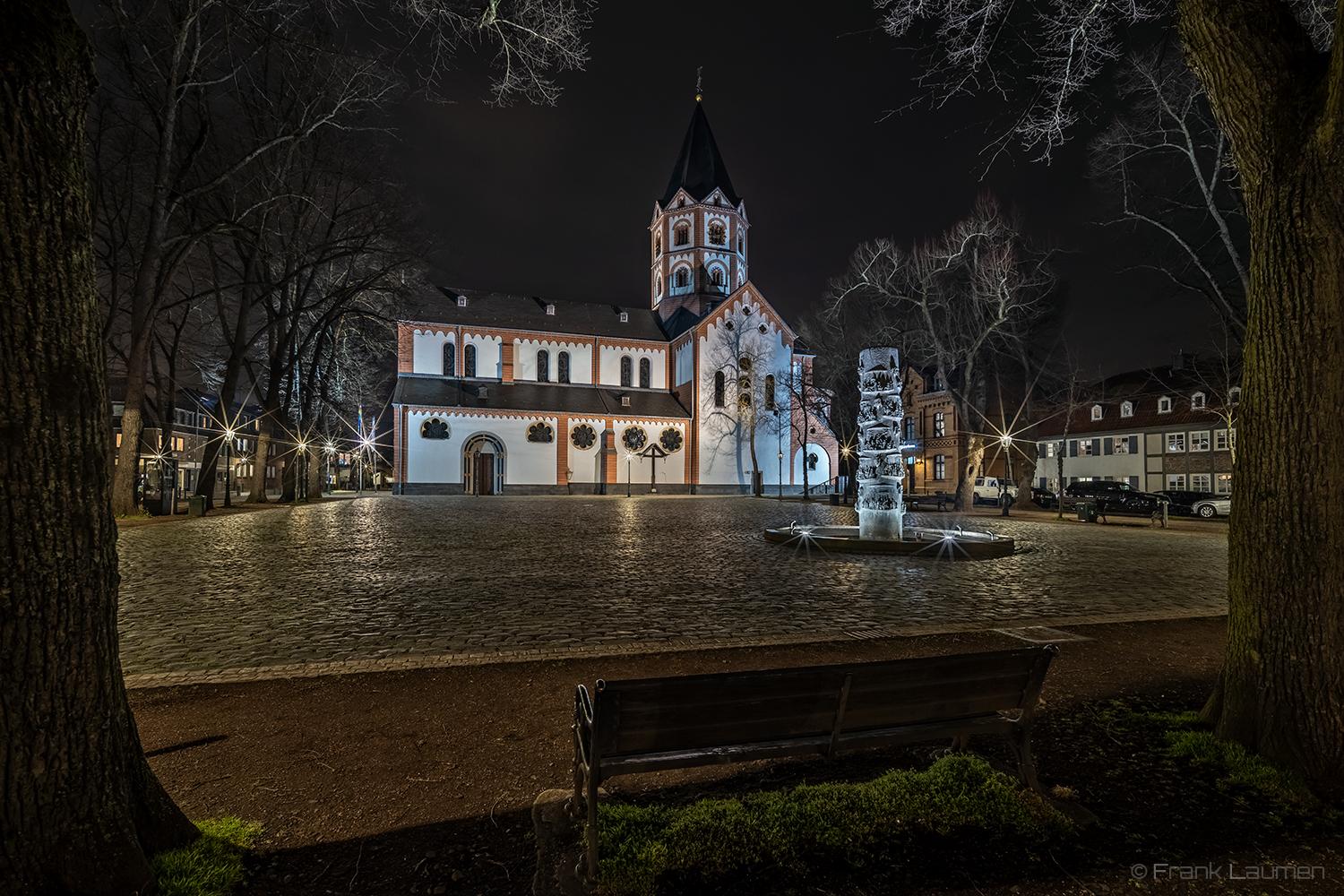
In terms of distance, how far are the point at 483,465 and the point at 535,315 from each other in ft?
40.3

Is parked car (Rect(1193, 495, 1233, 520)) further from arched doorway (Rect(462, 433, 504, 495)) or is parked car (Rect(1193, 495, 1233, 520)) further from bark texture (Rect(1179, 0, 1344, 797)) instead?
arched doorway (Rect(462, 433, 504, 495))

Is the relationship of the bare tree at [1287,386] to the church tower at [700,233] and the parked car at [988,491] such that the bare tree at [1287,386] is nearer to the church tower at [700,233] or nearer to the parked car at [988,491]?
the parked car at [988,491]

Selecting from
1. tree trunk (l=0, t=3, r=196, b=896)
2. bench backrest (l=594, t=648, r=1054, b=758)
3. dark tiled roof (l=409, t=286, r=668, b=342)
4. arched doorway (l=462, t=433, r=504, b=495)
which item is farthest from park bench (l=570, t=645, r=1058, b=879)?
dark tiled roof (l=409, t=286, r=668, b=342)

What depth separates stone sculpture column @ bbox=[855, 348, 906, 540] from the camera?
1373cm

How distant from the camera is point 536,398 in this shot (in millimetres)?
43719

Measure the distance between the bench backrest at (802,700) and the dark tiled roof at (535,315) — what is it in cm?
4451

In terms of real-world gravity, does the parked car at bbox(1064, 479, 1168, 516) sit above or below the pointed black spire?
below

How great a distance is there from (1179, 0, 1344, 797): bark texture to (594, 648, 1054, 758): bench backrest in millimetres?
1521

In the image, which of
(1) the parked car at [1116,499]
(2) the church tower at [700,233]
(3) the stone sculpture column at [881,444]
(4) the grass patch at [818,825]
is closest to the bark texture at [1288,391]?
(4) the grass patch at [818,825]

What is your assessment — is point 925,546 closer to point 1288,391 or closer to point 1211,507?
point 1288,391

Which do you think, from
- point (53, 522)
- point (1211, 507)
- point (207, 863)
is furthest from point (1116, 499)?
point (53, 522)

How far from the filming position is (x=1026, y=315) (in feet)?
78.8

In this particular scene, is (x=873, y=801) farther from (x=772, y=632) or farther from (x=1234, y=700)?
(x=772, y=632)

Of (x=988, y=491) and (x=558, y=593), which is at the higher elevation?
(x=988, y=491)
